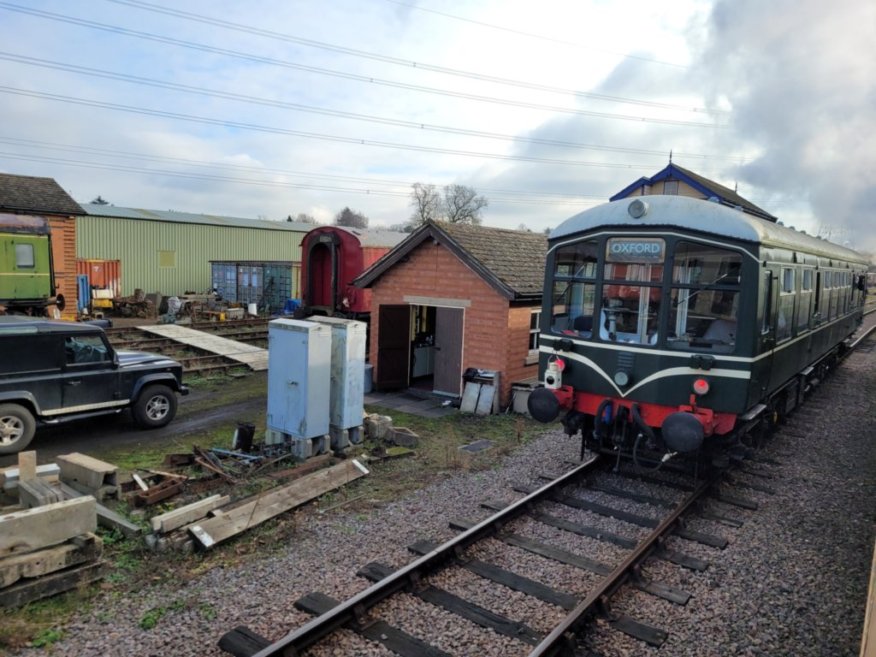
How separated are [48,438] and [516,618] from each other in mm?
8560

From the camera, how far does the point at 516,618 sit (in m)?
4.95

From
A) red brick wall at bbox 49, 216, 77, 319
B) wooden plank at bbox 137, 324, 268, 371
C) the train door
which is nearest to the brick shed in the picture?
wooden plank at bbox 137, 324, 268, 371

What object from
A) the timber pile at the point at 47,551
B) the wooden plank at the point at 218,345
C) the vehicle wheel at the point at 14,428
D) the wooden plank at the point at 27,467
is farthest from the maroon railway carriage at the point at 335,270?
the timber pile at the point at 47,551

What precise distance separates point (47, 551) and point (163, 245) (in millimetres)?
30399

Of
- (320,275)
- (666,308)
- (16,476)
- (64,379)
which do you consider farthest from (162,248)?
(666,308)

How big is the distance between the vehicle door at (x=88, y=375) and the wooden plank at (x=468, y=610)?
20.3 ft

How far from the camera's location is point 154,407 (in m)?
10.5

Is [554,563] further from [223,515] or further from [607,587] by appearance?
[223,515]

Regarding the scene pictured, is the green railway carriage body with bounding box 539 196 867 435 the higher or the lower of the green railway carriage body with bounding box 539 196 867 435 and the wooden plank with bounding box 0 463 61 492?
the higher

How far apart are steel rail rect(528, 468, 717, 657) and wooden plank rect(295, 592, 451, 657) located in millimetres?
753

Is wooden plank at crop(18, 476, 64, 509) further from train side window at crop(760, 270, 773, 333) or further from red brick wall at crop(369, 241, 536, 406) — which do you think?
red brick wall at crop(369, 241, 536, 406)

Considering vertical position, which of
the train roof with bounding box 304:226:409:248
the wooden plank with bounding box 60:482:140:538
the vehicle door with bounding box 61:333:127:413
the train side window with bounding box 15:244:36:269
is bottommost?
the wooden plank with bounding box 60:482:140:538

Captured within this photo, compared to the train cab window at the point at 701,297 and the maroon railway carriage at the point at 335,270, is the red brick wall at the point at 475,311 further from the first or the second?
the maroon railway carriage at the point at 335,270

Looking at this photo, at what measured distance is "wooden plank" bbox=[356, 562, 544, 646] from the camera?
4.72 meters
